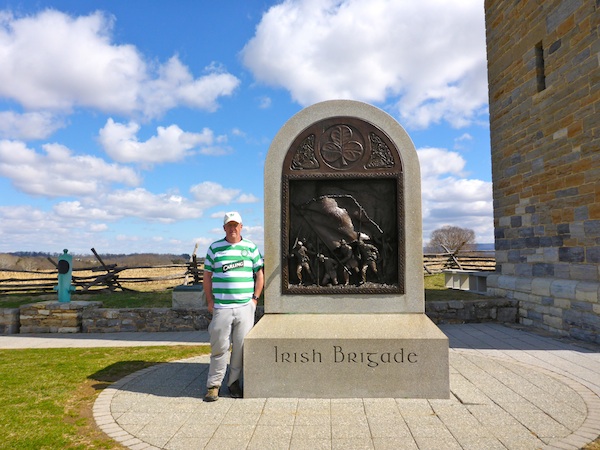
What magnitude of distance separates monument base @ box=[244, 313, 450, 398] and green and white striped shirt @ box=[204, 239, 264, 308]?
1.38ft

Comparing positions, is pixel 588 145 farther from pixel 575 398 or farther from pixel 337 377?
pixel 337 377

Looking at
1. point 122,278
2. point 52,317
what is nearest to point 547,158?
point 52,317

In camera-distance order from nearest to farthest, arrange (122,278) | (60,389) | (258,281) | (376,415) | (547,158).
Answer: (376,415) < (258,281) < (60,389) < (547,158) < (122,278)

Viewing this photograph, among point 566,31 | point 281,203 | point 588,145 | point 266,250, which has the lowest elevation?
point 266,250

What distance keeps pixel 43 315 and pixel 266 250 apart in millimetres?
7010

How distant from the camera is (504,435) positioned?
3244mm

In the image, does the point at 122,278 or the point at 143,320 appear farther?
the point at 122,278

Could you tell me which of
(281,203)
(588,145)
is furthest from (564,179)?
(281,203)

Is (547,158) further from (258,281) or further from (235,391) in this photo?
(235,391)

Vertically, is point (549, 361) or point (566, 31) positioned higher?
point (566, 31)

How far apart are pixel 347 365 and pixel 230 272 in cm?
147

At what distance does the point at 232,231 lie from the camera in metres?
4.36

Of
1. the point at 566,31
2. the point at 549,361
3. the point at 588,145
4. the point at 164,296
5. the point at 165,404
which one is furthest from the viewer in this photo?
the point at 164,296

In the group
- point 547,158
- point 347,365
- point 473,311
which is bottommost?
point 473,311
